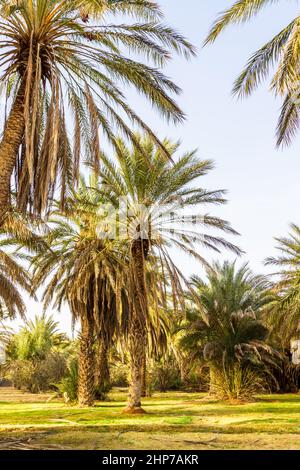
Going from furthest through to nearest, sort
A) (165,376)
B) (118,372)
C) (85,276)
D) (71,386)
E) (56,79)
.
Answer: (118,372)
(165,376)
(71,386)
(85,276)
(56,79)

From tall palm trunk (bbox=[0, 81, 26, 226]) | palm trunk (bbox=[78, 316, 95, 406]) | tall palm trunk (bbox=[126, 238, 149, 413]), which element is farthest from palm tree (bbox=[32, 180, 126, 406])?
tall palm trunk (bbox=[0, 81, 26, 226])

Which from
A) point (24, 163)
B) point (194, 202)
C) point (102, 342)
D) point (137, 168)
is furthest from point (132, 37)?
point (102, 342)

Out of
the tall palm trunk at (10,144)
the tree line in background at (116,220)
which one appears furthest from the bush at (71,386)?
the tall palm trunk at (10,144)

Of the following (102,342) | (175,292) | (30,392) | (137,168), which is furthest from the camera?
(30,392)

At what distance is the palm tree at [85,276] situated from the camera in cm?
2334

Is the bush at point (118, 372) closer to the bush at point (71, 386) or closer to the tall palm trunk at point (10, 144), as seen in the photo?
the bush at point (71, 386)

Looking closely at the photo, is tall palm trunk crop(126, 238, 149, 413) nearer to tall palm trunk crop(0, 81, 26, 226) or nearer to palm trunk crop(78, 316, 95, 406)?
palm trunk crop(78, 316, 95, 406)

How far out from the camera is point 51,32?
1167cm

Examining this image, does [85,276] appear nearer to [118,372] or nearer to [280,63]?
[280,63]

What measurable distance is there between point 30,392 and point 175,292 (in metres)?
26.0

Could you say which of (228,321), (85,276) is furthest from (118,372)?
(85,276)

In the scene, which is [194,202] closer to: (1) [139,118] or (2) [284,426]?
(1) [139,118]

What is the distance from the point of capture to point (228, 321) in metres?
26.6

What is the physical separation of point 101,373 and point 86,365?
3.62 metres
